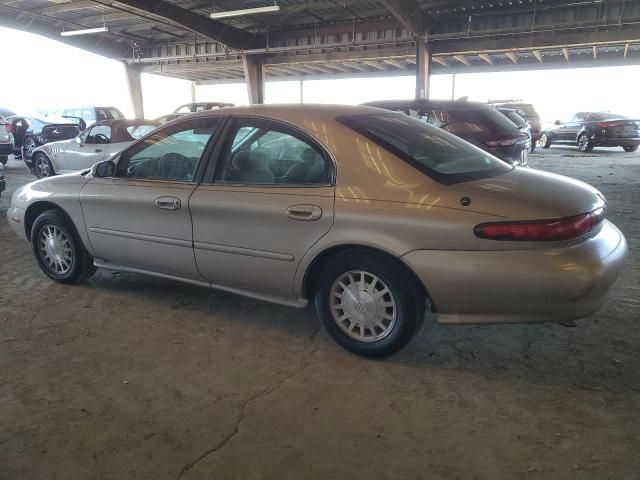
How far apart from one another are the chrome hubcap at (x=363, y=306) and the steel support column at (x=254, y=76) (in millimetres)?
21753

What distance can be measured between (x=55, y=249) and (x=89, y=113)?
44.8 ft

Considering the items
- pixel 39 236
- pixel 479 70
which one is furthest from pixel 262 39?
pixel 39 236

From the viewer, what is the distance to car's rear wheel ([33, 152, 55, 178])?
9984 mm

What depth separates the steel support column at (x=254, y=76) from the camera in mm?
23120

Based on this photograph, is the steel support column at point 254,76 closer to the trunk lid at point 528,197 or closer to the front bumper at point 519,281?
the trunk lid at point 528,197

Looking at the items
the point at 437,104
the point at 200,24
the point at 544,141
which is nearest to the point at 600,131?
the point at 544,141

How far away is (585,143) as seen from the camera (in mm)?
17484

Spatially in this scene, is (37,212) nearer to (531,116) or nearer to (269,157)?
(269,157)

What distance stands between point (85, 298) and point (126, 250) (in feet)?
1.98

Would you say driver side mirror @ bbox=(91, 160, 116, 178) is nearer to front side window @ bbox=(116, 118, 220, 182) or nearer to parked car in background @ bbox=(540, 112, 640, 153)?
front side window @ bbox=(116, 118, 220, 182)

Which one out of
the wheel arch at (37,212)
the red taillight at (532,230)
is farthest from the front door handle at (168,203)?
the red taillight at (532,230)

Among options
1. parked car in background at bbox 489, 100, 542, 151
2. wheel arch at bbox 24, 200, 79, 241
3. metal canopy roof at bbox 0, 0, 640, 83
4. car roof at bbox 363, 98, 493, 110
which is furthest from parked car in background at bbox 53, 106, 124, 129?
parked car in background at bbox 489, 100, 542, 151

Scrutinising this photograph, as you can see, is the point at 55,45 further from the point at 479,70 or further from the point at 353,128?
the point at 353,128

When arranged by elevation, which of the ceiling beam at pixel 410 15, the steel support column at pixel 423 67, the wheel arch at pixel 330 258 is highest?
the ceiling beam at pixel 410 15
